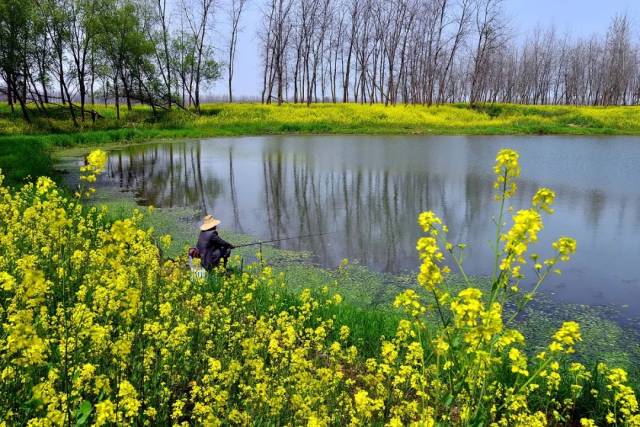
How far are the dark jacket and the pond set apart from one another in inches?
73.8

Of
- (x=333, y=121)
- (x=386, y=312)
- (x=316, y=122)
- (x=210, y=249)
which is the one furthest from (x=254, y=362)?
(x=333, y=121)

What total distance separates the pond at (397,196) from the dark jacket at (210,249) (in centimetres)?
188

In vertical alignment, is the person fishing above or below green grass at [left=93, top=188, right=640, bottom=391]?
above

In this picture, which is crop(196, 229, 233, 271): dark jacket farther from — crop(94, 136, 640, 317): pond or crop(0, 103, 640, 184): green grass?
crop(0, 103, 640, 184): green grass

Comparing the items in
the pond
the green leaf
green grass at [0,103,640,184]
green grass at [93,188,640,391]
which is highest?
green grass at [0,103,640,184]

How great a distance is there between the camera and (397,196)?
45.3 ft

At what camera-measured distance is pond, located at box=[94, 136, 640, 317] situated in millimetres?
8434

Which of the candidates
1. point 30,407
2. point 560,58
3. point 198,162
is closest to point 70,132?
point 198,162

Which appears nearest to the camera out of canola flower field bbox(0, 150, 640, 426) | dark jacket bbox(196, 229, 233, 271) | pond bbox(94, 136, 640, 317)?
canola flower field bbox(0, 150, 640, 426)

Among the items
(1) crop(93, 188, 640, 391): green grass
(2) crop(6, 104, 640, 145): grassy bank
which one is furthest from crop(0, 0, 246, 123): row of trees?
(1) crop(93, 188, 640, 391): green grass

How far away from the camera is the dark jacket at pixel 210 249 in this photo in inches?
289

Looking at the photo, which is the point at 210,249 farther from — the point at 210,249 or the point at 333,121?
the point at 333,121

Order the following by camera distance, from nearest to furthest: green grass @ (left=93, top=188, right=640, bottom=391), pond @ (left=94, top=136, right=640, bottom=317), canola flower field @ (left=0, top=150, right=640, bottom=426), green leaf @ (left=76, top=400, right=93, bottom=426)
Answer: canola flower field @ (left=0, top=150, right=640, bottom=426) < green leaf @ (left=76, top=400, right=93, bottom=426) < green grass @ (left=93, top=188, right=640, bottom=391) < pond @ (left=94, top=136, right=640, bottom=317)

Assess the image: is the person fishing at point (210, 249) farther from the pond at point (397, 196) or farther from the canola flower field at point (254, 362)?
the pond at point (397, 196)
